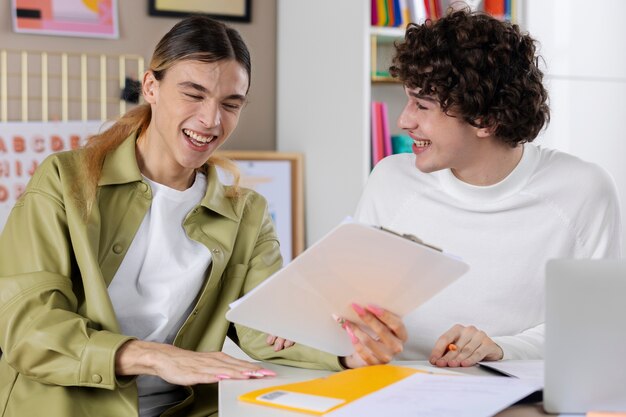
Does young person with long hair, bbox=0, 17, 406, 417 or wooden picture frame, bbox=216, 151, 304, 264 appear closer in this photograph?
young person with long hair, bbox=0, 17, 406, 417

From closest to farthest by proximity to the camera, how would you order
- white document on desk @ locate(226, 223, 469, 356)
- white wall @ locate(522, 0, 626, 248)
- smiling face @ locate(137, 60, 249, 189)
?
1. white document on desk @ locate(226, 223, 469, 356)
2. smiling face @ locate(137, 60, 249, 189)
3. white wall @ locate(522, 0, 626, 248)

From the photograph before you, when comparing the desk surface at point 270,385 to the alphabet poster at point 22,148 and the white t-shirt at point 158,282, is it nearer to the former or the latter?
the white t-shirt at point 158,282

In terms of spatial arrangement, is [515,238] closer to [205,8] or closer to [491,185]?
[491,185]

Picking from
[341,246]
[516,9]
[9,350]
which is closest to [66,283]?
[9,350]

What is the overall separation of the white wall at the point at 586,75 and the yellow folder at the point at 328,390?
1.95 metres

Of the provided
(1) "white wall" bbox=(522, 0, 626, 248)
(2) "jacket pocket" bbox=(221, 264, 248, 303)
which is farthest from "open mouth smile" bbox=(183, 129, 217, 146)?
(1) "white wall" bbox=(522, 0, 626, 248)

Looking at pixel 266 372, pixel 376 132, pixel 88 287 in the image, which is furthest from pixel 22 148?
pixel 266 372

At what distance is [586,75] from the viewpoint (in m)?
3.16

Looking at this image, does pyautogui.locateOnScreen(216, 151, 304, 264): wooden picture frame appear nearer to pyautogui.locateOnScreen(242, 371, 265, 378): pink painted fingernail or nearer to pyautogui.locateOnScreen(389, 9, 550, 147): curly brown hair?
pyautogui.locateOnScreen(389, 9, 550, 147): curly brown hair

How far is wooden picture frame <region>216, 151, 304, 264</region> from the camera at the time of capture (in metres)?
3.21

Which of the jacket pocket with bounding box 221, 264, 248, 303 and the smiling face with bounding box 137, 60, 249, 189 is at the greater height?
the smiling face with bounding box 137, 60, 249, 189

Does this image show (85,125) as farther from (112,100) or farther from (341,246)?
(341,246)

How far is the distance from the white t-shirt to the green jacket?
24 mm

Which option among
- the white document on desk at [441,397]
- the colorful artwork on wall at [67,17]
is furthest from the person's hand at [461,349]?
the colorful artwork on wall at [67,17]
